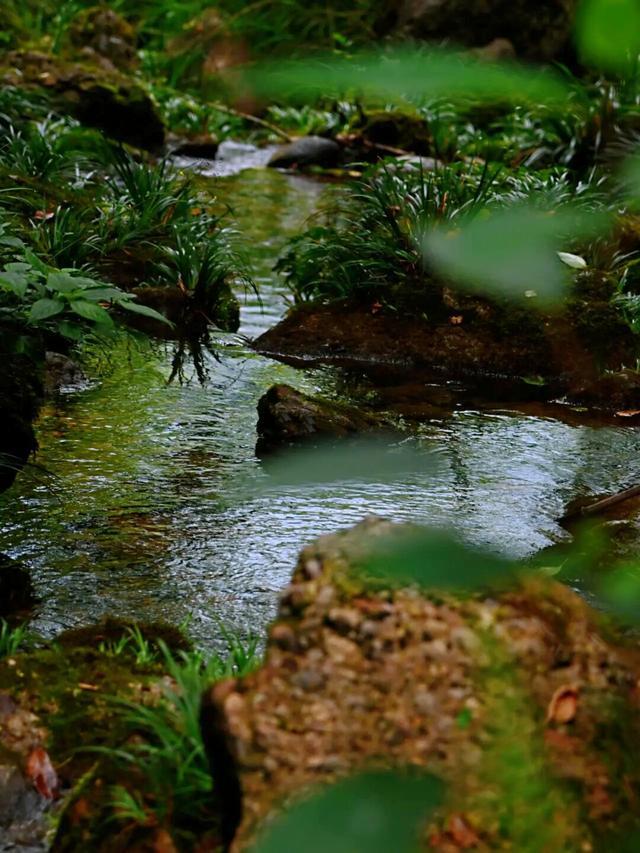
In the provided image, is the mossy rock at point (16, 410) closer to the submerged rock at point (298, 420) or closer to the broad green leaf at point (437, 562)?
the submerged rock at point (298, 420)

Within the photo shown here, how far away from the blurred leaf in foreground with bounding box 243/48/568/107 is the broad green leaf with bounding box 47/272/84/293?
9.24 feet

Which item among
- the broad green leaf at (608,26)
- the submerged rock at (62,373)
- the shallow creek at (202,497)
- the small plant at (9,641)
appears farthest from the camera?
the submerged rock at (62,373)

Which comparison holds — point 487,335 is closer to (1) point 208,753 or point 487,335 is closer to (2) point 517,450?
(2) point 517,450

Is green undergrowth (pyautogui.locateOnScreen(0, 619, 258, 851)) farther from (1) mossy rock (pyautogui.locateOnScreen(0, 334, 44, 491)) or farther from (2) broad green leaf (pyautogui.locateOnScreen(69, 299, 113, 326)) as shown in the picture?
(1) mossy rock (pyautogui.locateOnScreen(0, 334, 44, 491))

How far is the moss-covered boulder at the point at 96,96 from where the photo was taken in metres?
13.5

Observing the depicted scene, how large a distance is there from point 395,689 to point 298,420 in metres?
3.48

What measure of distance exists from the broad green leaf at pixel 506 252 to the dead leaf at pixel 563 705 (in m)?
1.14

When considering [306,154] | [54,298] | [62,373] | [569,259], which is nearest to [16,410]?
[54,298]

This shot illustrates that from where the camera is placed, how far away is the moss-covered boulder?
13453 mm

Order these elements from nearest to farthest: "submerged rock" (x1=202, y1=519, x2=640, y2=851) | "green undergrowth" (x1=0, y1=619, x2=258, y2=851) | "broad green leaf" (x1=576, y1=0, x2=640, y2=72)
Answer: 1. "broad green leaf" (x1=576, y1=0, x2=640, y2=72)
2. "submerged rock" (x1=202, y1=519, x2=640, y2=851)
3. "green undergrowth" (x1=0, y1=619, x2=258, y2=851)

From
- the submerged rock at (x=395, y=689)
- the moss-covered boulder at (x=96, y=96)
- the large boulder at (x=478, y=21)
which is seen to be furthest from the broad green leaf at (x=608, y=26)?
the large boulder at (x=478, y=21)

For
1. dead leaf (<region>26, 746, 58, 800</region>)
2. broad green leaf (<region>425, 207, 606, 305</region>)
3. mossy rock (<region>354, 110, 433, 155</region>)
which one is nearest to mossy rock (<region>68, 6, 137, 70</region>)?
mossy rock (<region>354, 110, 433, 155</region>)

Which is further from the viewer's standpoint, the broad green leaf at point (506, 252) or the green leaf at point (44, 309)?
the green leaf at point (44, 309)

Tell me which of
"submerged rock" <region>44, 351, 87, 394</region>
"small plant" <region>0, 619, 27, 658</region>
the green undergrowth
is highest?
the green undergrowth
